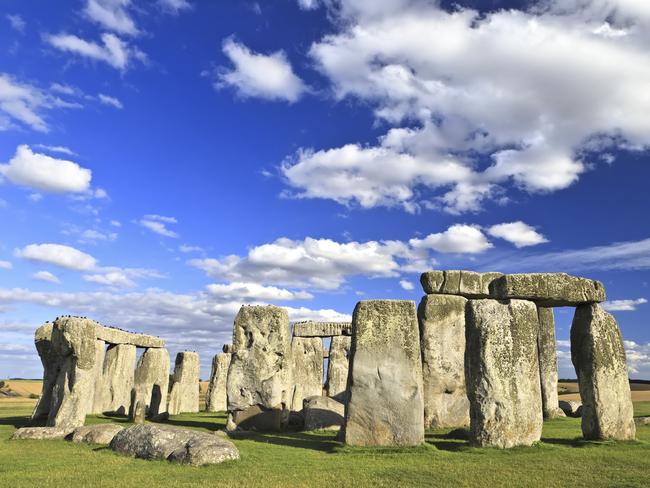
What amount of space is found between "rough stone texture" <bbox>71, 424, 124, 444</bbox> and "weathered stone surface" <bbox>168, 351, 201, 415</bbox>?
33.1 feet

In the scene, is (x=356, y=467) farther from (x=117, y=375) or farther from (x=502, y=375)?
(x=117, y=375)

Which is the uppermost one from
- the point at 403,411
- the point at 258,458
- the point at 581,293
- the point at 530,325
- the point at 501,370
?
the point at 581,293

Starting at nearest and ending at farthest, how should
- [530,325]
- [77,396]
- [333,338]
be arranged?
[530,325] → [77,396] → [333,338]

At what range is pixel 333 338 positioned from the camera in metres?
27.7

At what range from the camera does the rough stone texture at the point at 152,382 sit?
2078 cm

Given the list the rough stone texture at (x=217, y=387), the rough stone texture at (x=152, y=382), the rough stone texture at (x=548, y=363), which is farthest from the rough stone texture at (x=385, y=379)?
the rough stone texture at (x=217, y=387)

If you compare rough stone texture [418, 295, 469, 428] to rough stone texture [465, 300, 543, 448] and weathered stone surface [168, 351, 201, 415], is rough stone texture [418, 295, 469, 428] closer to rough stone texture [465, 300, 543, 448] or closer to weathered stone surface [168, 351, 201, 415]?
rough stone texture [465, 300, 543, 448]

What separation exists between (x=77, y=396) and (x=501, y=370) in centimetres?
1145

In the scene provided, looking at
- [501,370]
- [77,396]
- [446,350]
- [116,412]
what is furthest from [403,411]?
[116,412]

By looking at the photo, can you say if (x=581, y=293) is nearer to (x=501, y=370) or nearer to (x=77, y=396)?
(x=501, y=370)

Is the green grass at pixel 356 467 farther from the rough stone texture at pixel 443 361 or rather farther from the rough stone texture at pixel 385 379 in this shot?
the rough stone texture at pixel 443 361

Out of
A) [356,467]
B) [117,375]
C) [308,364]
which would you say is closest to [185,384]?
[117,375]

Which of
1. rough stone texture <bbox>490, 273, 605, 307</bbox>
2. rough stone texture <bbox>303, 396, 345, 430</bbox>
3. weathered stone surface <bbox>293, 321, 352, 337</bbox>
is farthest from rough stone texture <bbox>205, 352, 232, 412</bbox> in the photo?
rough stone texture <bbox>490, 273, 605, 307</bbox>

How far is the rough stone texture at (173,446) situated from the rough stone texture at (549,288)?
628 centimetres
